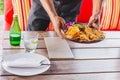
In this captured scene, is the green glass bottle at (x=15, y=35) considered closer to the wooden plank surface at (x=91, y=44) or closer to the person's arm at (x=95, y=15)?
the wooden plank surface at (x=91, y=44)

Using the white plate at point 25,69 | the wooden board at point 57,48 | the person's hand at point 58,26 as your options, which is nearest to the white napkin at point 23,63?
the white plate at point 25,69

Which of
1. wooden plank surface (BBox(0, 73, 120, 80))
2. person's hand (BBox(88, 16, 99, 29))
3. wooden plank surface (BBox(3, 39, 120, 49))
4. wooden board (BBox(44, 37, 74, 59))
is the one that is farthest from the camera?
person's hand (BBox(88, 16, 99, 29))

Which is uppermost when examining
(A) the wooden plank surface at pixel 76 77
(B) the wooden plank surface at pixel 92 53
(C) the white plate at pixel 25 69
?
(C) the white plate at pixel 25 69

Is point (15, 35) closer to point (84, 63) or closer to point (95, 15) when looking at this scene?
point (84, 63)

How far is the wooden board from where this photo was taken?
1285 mm

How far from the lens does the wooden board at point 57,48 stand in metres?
1.29

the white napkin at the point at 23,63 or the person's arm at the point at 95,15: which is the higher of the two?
the person's arm at the point at 95,15

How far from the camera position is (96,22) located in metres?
1.62

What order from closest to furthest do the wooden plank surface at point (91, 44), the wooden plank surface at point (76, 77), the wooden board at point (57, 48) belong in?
the wooden plank surface at point (76, 77), the wooden board at point (57, 48), the wooden plank surface at point (91, 44)

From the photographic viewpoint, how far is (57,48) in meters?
1.38

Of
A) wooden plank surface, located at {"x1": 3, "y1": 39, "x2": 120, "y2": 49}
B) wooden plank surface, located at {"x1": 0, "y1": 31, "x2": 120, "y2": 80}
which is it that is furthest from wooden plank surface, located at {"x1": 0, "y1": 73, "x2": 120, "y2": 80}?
wooden plank surface, located at {"x1": 3, "y1": 39, "x2": 120, "y2": 49}

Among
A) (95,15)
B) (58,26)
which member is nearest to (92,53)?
(58,26)

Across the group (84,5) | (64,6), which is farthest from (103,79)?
(84,5)

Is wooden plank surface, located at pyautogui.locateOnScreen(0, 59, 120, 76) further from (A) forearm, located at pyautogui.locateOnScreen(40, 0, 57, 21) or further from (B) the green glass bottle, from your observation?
(A) forearm, located at pyautogui.locateOnScreen(40, 0, 57, 21)
